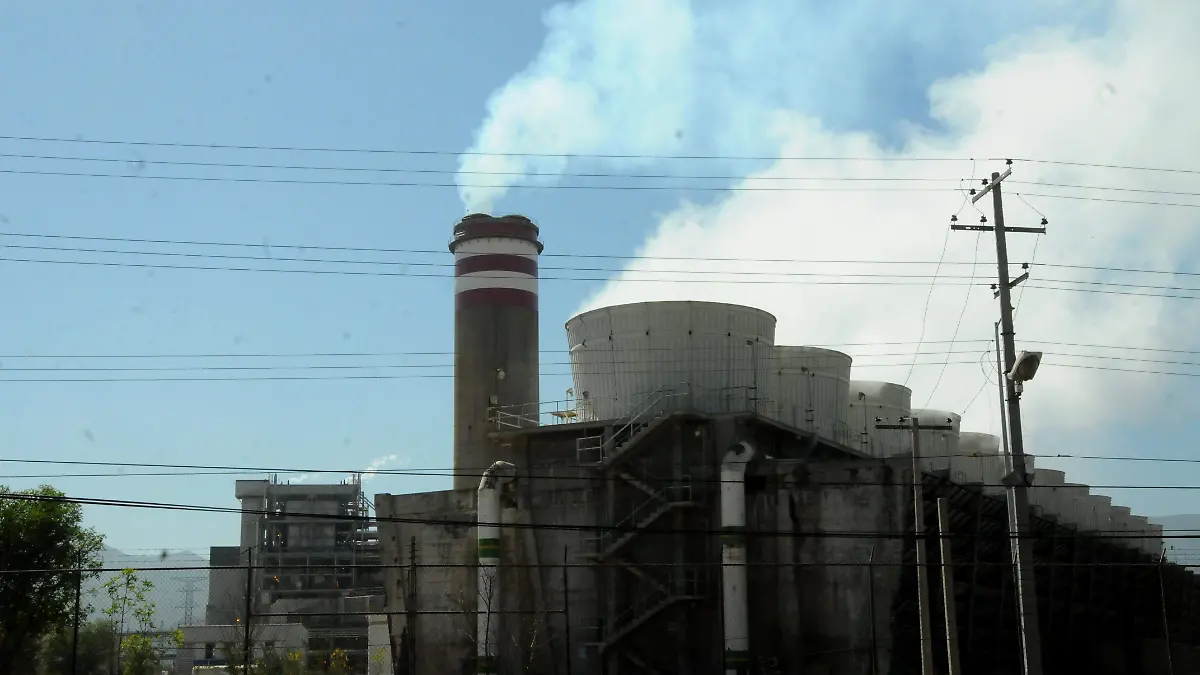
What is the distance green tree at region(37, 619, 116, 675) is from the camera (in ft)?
148

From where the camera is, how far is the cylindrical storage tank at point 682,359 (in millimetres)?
45188

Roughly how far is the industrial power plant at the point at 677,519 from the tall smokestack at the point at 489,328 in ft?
0.33

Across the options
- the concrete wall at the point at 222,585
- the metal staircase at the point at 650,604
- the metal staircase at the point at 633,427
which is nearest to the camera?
the metal staircase at the point at 650,604

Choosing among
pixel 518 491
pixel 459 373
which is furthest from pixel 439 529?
pixel 459 373

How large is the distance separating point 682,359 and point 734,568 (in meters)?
8.50

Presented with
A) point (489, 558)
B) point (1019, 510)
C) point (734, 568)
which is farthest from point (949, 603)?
point (489, 558)

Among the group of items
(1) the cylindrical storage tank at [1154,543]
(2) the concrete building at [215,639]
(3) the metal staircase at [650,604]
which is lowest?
(2) the concrete building at [215,639]

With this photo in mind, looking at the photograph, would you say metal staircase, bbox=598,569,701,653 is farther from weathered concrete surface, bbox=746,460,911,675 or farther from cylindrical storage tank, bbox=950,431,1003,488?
cylindrical storage tank, bbox=950,431,1003,488

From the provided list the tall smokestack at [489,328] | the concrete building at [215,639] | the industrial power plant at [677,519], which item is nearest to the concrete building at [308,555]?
the concrete building at [215,639]

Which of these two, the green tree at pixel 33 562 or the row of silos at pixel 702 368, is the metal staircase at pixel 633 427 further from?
the green tree at pixel 33 562

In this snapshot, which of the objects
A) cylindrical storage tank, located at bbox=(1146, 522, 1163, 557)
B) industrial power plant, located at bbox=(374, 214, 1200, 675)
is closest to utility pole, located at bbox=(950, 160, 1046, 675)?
industrial power plant, located at bbox=(374, 214, 1200, 675)

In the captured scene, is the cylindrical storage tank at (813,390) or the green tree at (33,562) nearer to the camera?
the green tree at (33,562)

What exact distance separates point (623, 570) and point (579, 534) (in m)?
2.11

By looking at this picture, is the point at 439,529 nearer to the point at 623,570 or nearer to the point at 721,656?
the point at 623,570
